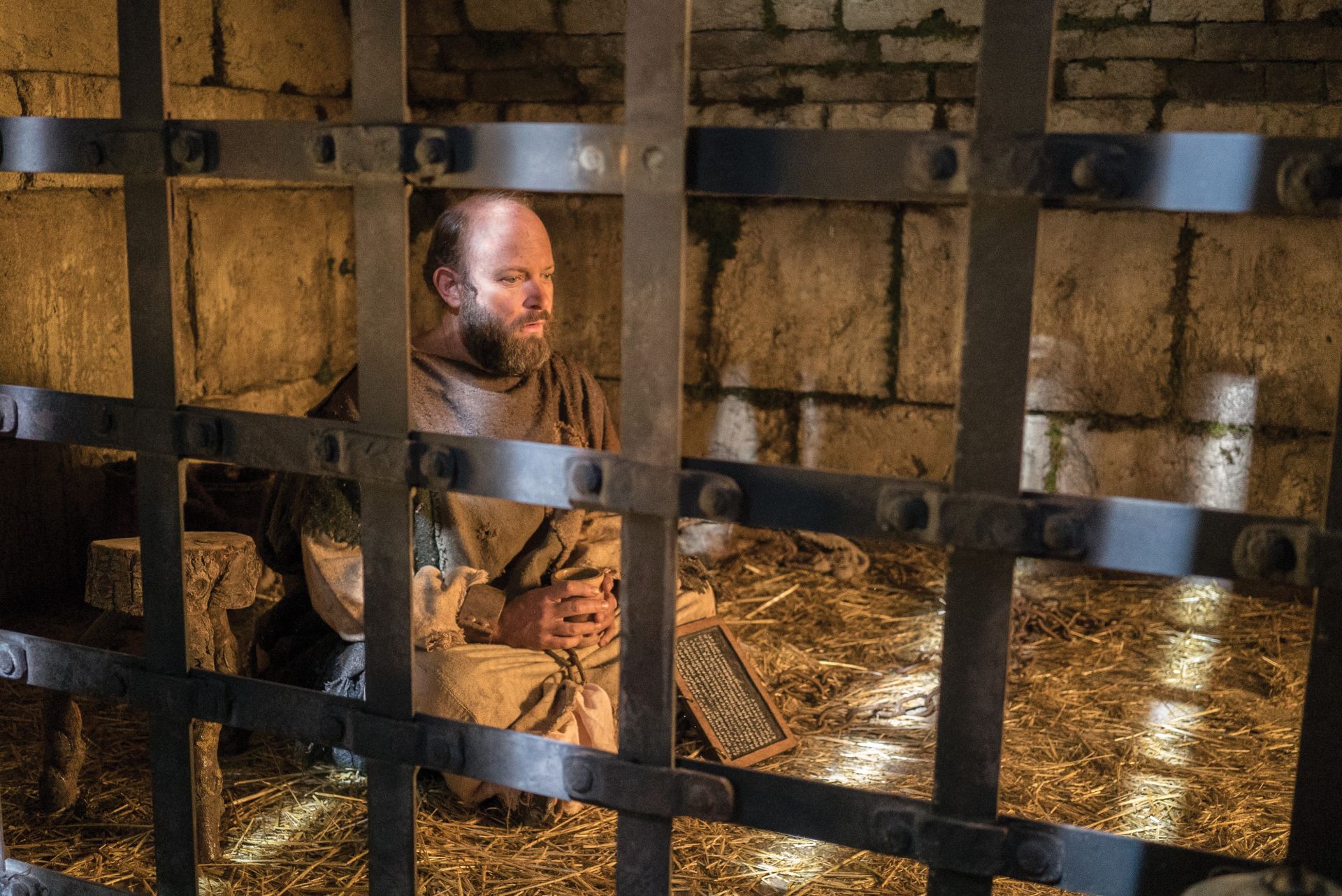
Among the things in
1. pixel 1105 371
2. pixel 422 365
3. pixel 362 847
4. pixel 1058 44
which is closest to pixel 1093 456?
pixel 1105 371

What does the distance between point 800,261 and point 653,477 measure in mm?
4164

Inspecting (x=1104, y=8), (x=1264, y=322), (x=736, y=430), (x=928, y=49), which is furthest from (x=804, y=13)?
(x=1264, y=322)

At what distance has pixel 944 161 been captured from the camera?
51.5 inches

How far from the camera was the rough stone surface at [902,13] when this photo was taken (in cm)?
458

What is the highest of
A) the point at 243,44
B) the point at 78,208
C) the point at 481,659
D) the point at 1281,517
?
the point at 243,44

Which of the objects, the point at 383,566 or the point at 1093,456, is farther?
the point at 1093,456

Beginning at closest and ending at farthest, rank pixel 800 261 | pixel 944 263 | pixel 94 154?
pixel 94 154
pixel 944 263
pixel 800 261

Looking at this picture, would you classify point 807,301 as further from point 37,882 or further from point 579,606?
point 37,882

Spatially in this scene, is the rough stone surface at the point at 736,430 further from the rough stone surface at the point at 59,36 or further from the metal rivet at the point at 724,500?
the metal rivet at the point at 724,500

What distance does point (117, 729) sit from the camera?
3.43m

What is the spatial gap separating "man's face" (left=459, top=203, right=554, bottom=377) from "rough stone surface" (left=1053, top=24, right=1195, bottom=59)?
233 centimetres

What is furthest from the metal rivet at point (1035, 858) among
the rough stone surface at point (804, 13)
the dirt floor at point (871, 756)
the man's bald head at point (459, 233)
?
the rough stone surface at point (804, 13)

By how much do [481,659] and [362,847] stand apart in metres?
0.49

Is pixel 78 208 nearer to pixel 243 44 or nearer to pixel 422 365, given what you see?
pixel 243 44
